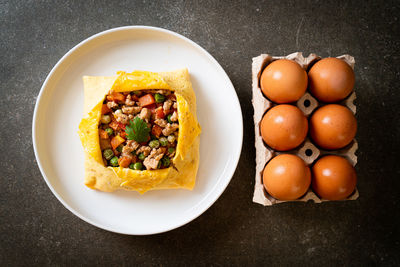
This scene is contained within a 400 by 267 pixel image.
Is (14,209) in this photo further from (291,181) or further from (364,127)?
(364,127)

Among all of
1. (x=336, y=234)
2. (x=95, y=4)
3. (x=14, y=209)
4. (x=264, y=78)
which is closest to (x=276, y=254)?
(x=336, y=234)

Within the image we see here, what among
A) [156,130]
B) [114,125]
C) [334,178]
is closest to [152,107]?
[156,130]

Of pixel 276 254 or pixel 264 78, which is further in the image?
pixel 276 254

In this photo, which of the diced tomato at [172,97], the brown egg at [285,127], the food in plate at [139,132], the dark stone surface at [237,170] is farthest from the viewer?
the dark stone surface at [237,170]

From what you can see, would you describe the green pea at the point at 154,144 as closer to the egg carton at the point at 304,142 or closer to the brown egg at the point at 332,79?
the egg carton at the point at 304,142

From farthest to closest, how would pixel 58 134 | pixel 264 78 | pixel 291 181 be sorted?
pixel 58 134
pixel 264 78
pixel 291 181

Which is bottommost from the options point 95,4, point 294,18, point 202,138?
point 202,138

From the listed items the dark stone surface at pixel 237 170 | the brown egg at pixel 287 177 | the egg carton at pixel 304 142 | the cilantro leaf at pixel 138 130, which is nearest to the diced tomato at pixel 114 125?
the cilantro leaf at pixel 138 130
